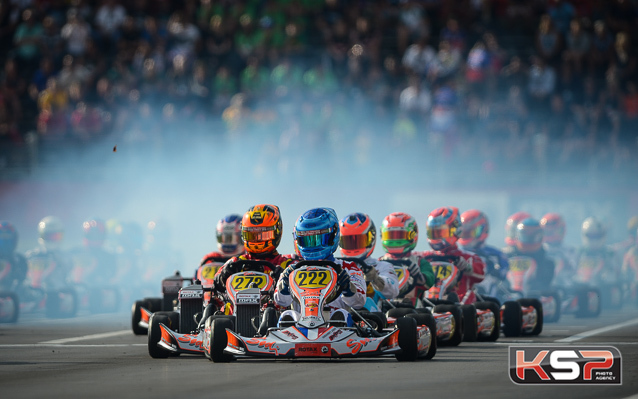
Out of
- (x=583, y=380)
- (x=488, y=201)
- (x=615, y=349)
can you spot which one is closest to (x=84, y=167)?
(x=488, y=201)

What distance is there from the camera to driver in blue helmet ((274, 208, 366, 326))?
10.0 metres

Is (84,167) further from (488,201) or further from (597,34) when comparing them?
(597,34)

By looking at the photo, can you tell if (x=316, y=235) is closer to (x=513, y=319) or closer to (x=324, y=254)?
(x=324, y=254)

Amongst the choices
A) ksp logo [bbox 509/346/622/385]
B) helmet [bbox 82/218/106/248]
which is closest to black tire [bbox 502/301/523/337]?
ksp logo [bbox 509/346/622/385]

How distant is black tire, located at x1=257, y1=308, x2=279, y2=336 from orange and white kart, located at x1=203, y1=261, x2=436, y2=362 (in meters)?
0.07

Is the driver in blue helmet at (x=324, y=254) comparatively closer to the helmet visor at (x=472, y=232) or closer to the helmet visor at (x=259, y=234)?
the helmet visor at (x=259, y=234)

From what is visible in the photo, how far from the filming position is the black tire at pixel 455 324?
1227cm

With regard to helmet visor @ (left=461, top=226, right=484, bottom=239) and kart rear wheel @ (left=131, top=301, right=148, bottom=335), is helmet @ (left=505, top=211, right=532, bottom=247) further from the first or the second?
kart rear wheel @ (left=131, top=301, right=148, bottom=335)

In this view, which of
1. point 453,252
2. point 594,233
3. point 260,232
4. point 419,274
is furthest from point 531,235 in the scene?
point 260,232

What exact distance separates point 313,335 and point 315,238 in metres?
1.18

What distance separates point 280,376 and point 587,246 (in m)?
14.0

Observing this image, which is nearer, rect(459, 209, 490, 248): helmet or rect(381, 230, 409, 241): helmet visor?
rect(381, 230, 409, 241): helmet visor

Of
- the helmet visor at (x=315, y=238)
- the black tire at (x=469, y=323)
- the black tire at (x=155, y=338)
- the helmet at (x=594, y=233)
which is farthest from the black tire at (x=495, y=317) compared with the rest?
the helmet at (x=594, y=233)

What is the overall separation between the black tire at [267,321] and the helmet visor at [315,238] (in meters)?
0.77
